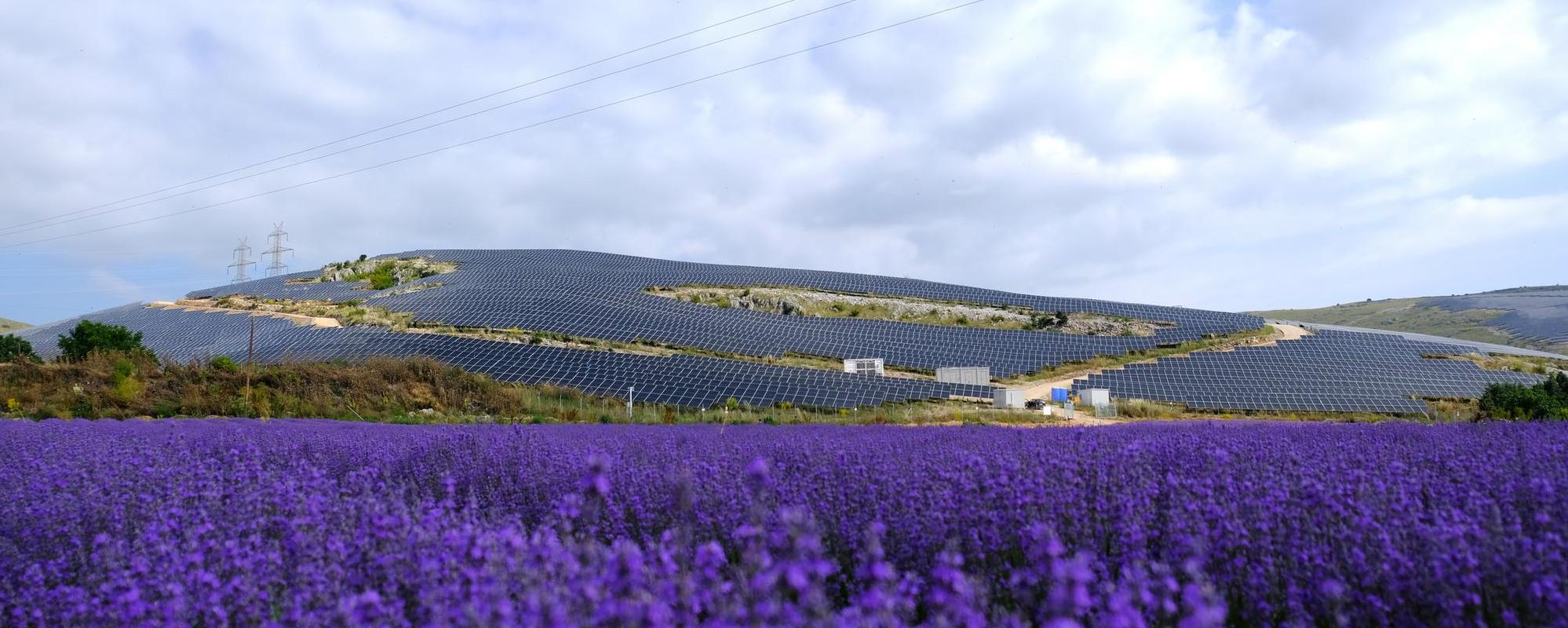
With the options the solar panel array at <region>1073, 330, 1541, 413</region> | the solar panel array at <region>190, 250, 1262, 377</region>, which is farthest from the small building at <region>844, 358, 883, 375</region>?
the solar panel array at <region>1073, 330, 1541, 413</region>

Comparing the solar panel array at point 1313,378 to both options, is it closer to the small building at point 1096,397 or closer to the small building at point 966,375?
the small building at point 1096,397

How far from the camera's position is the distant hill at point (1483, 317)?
51.8m

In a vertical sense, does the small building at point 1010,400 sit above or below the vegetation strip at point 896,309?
below

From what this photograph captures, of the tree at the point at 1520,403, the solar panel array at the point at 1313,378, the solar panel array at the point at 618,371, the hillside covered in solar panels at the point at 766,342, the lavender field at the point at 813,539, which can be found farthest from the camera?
the hillside covered in solar panels at the point at 766,342

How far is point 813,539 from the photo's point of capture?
6.73ft

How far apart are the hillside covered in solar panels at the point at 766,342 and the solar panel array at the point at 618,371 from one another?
0.29 ft

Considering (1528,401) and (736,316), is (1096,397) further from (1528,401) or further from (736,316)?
(736,316)

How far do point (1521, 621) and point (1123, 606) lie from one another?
6.10 feet

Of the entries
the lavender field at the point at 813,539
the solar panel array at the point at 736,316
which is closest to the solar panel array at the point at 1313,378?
the solar panel array at the point at 736,316

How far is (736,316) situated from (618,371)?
1127 cm

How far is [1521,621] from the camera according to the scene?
111 inches

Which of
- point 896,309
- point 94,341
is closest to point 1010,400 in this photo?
point 896,309

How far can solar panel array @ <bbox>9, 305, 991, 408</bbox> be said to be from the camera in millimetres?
24000

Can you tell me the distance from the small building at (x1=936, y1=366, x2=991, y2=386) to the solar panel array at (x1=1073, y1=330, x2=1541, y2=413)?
126 inches
